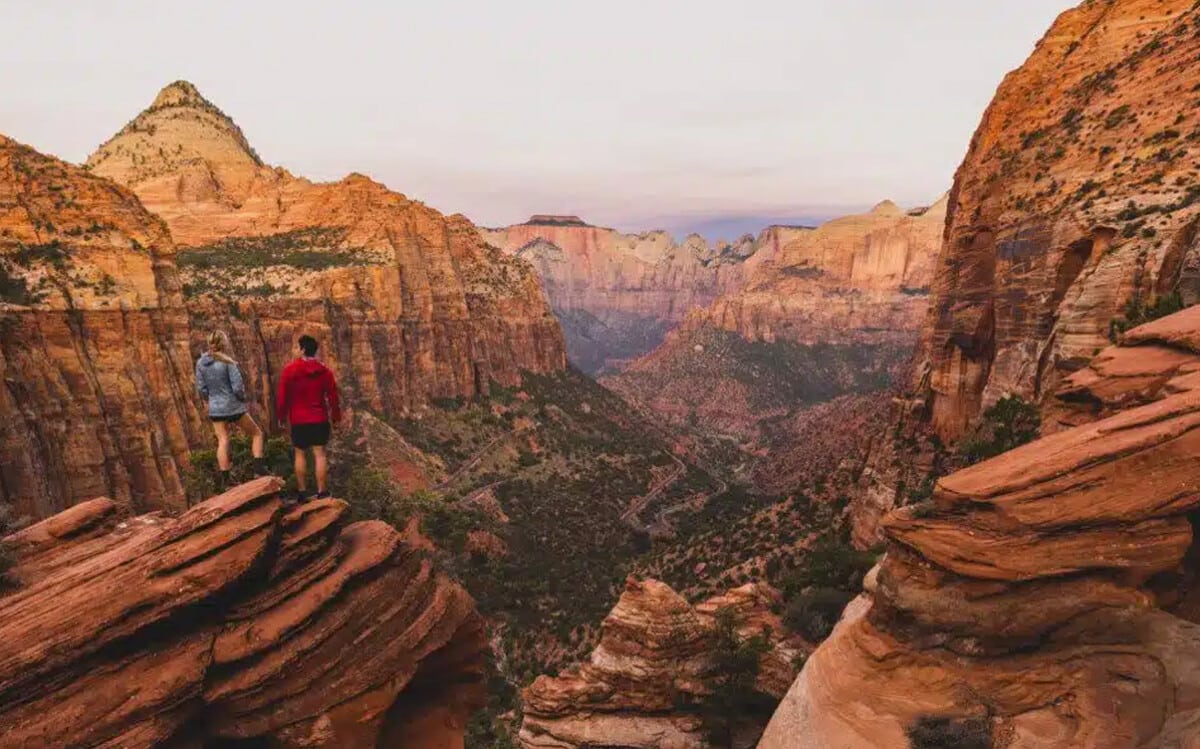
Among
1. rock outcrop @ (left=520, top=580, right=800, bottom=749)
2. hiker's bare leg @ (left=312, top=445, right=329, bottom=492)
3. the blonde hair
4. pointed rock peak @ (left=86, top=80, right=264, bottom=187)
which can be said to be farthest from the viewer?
pointed rock peak @ (left=86, top=80, right=264, bottom=187)

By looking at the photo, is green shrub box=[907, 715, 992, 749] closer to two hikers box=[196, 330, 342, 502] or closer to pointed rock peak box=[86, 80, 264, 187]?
two hikers box=[196, 330, 342, 502]

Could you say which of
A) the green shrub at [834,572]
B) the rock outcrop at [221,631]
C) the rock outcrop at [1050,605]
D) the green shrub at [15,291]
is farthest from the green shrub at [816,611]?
the green shrub at [15,291]

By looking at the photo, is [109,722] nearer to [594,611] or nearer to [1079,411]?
[1079,411]

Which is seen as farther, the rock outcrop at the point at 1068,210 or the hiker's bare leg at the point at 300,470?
the rock outcrop at the point at 1068,210

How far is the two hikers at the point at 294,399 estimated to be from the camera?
13.2 meters

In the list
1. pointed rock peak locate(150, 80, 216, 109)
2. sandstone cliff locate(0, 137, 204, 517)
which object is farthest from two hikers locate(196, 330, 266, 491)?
pointed rock peak locate(150, 80, 216, 109)

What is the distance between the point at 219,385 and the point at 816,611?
27348mm

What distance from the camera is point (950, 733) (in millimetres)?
12703

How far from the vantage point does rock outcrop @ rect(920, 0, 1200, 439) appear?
27359 millimetres

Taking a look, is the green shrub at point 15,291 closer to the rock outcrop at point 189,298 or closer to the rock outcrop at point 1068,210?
the rock outcrop at point 189,298

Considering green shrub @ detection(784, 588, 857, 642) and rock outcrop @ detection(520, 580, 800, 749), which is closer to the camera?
rock outcrop @ detection(520, 580, 800, 749)

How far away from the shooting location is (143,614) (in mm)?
10359

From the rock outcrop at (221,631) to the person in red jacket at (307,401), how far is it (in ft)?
3.91

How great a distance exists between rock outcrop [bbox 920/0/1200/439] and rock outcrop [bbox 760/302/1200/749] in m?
12.1
